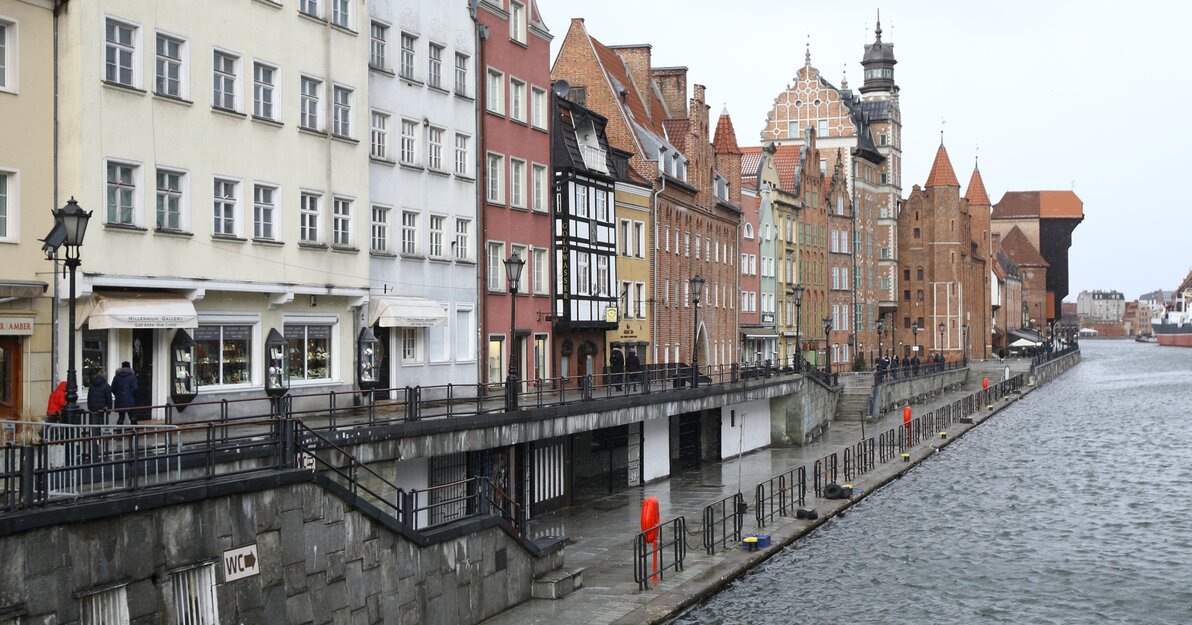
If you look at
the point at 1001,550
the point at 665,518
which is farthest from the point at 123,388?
the point at 1001,550

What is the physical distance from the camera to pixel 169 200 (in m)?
28.2

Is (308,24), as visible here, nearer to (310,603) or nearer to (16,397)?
(16,397)

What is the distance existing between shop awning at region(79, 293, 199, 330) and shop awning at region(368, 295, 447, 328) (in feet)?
26.3

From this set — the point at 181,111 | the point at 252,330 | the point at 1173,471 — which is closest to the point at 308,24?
the point at 181,111

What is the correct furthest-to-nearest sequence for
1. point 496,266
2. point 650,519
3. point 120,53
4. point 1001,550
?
point 496,266, point 1001,550, point 650,519, point 120,53

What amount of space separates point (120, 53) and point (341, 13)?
26.9 feet

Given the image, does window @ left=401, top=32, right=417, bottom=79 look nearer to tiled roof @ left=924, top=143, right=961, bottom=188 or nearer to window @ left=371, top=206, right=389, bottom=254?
window @ left=371, top=206, right=389, bottom=254

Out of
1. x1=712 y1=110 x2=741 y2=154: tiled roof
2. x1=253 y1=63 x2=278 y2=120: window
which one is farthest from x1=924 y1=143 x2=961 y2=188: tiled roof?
x1=253 y1=63 x2=278 y2=120: window

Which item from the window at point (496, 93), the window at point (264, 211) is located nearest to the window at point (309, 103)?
the window at point (264, 211)

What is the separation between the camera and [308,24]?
3241 cm

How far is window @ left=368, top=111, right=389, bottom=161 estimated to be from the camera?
3672cm

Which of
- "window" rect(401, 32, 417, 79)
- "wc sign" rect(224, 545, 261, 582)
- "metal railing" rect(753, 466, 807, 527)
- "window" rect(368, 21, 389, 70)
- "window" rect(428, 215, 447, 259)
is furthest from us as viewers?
"window" rect(428, 215, 447, 259)

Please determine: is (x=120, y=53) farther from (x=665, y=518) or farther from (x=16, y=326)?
(x=665, y=518)

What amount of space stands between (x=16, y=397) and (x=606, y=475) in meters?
22.9
